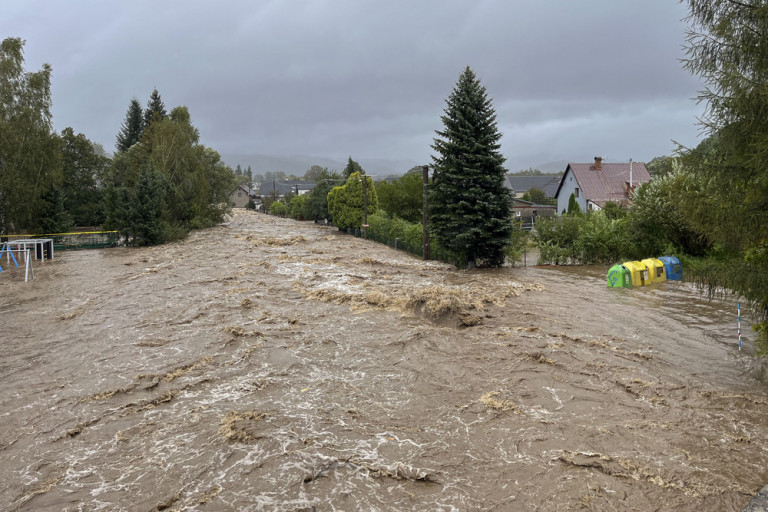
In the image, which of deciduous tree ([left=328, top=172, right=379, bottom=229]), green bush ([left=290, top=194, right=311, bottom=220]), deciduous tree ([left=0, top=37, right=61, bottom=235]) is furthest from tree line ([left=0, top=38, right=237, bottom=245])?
green bush ([left=290, top=194, right=311, bottom=220])

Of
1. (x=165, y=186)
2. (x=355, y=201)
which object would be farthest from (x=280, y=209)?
Result: (x=165, y=186)

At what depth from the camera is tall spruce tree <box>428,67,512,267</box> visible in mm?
19688

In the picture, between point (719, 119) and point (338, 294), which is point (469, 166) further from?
point (719, 119)

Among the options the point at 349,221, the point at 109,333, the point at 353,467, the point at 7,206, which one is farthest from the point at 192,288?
the point at 349,221

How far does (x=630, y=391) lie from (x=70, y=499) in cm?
819

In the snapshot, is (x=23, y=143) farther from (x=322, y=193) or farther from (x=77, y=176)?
(x=322, y=193)

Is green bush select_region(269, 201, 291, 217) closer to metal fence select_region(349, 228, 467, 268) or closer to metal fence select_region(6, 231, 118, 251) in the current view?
metal fence select_region(6, 231, 118, 251)

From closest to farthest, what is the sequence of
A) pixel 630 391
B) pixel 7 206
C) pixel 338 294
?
pixel 630 391 → pixel 338 294 → pixel 7 206

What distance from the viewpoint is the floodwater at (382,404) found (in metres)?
5.41

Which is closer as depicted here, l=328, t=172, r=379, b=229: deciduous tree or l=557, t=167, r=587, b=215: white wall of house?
l=328, t=172, r=379, b=229: deciduous tree

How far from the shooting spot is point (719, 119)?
22.2 ft

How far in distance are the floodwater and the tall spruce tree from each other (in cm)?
537

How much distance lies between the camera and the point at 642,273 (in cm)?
1739


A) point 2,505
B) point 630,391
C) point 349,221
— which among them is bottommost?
point 2,505
